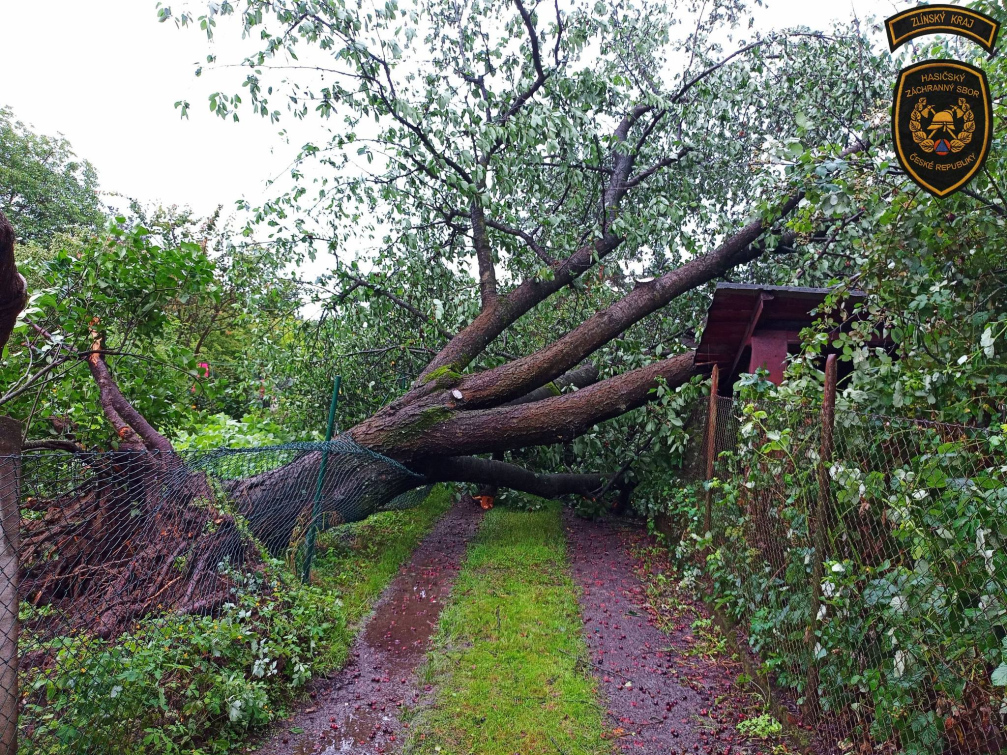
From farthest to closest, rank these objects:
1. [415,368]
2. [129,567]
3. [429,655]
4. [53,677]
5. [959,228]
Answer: [415,368] → [429,655] → [129,567] → [959,228] → [53,677]

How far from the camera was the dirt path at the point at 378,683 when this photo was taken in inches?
130

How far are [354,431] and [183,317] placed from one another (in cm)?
897

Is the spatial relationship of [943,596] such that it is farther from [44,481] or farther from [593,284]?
[593,284]

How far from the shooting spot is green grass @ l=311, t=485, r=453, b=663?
5234 millimetres

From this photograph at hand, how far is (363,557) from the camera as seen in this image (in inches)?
252

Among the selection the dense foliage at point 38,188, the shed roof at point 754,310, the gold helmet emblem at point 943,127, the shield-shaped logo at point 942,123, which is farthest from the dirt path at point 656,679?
the dense foliage at point 38,188

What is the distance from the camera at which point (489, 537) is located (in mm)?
7676

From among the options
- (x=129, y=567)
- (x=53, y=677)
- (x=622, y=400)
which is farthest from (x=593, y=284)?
(x=53, y=677)

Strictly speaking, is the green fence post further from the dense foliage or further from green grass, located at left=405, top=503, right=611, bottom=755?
the dense foliage

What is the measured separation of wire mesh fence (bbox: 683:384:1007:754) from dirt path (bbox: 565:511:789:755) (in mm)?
375

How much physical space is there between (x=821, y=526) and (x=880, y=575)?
0.33 metres

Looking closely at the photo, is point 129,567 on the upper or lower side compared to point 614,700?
upper

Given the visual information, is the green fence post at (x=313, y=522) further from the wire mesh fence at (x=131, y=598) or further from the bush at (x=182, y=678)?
the bush at (x=182, y=678)

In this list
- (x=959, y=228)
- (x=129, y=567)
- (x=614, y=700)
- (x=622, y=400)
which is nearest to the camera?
(x=959, y=228)
